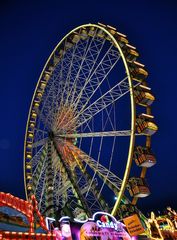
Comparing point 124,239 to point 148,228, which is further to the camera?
point 148,228

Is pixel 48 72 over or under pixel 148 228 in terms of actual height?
over

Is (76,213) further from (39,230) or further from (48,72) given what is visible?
(48,72)

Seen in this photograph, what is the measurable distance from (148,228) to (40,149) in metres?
8.61

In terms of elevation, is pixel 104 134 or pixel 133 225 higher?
pixel 104 134

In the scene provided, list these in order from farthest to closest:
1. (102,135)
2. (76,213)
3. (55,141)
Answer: (55,141)
(76,213)
(102,135)

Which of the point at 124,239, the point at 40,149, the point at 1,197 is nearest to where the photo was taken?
the point at 1,197

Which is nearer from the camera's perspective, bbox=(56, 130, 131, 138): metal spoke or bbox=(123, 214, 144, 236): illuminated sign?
bbox=(123, 214, 144, 236): illuminated sign

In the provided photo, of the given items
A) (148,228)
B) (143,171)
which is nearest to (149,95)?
(143,171)

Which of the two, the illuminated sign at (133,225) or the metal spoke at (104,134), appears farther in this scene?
the metal spoke at (104,134)

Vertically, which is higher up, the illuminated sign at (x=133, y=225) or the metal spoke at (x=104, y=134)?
the metal spoke at (x=104, y=134)

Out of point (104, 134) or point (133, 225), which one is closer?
point (133, 225)

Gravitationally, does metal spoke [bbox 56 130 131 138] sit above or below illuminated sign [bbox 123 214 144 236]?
above

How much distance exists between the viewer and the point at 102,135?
60.2ft

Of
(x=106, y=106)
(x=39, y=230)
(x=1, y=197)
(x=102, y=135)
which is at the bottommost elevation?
(x=39, y=230)
